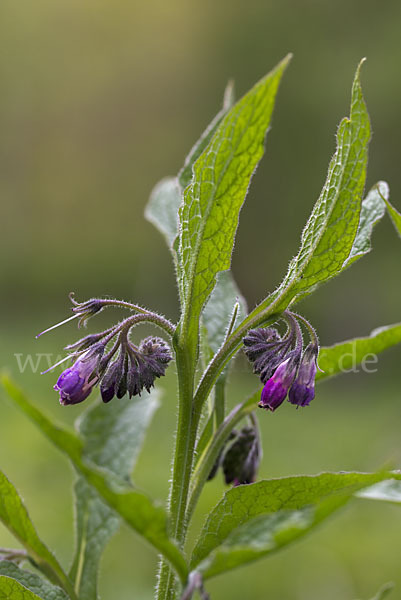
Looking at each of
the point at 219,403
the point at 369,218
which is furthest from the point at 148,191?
the point at 219,403

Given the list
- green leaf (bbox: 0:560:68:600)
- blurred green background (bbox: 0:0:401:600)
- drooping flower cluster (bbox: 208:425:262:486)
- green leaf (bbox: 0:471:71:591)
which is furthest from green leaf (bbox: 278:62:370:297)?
blurred green background (bbox: 0:0:401:600)

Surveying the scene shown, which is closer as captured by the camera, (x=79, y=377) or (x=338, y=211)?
(x=338, y=211)

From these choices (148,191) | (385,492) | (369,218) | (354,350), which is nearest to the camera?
(385,492)

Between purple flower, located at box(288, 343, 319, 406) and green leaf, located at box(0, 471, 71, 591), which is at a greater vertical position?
purple flower, located at box(288, 343, 319, 406)

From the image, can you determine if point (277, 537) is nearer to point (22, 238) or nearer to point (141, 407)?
point (141, 407)

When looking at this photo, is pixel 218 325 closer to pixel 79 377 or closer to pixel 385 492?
pixel 79 377

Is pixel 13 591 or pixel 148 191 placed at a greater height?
pixel 148 191

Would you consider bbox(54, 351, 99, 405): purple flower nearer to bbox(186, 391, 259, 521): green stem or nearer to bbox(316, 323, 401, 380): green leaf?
bbox(186, 391, 259, 521): green stem
